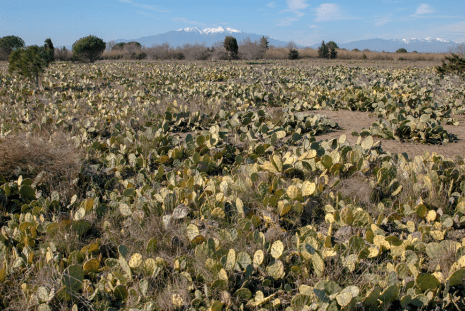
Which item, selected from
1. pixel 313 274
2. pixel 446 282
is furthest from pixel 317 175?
pixel 446 282

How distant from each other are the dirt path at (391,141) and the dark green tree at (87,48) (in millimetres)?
20631

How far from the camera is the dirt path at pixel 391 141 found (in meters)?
3.84

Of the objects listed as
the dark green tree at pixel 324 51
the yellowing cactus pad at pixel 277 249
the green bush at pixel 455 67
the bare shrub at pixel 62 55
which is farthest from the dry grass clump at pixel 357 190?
the dark green tree at pixel 324 51

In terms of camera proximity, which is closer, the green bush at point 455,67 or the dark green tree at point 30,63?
the dark green tree at point 30,63

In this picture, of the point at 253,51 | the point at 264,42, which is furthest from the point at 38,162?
the point at 264,42

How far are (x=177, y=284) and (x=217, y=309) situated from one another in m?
0.31

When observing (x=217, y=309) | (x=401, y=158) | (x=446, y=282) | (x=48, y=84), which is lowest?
(x=217, y=309)

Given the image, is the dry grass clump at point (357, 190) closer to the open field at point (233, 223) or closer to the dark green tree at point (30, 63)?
the open field at point (233, 223)

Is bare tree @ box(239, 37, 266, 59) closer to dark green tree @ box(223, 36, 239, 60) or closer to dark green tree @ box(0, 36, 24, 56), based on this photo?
dark green tree @ box(223, 36, 239, 60)

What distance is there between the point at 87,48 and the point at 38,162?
2148 cm

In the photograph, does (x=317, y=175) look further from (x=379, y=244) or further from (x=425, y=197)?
(x=379, y=244)

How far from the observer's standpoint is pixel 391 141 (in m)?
4.18

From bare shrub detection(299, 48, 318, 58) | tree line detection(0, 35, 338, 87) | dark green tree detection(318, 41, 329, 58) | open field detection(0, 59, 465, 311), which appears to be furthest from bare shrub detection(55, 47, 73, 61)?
open field detection(0, 59, 465, 311)

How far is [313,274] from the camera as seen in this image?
1944 mm
